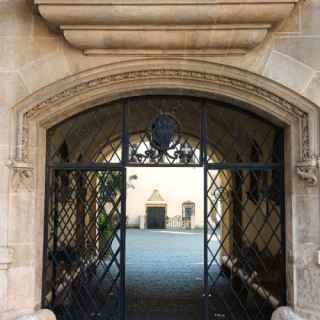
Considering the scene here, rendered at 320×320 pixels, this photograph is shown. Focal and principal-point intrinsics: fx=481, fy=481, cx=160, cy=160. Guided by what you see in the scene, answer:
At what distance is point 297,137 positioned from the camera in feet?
13.9

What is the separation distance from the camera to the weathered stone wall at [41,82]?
4.10 meters

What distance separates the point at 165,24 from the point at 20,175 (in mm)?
1784

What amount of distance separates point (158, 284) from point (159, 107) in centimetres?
410

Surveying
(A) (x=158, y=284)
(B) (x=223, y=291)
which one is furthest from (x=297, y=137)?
(A) (x=158, y=284)

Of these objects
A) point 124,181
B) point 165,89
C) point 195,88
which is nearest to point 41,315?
point 124,181

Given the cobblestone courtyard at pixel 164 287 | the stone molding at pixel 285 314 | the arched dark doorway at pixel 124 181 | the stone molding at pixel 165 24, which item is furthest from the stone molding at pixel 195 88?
the cobblestone courtyard at pixel 164 287

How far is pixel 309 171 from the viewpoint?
4.06 metres

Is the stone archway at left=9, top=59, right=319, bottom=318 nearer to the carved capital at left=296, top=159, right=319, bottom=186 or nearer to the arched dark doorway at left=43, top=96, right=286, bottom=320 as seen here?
the carved capital at left=296, top=159, right=319, bottom=186

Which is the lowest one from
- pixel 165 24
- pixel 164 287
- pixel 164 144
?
pixel 164 287

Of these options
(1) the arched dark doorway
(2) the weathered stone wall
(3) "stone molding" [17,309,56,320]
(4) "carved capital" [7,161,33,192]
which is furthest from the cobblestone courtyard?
(4) "carved capital" [7,161,33,192]

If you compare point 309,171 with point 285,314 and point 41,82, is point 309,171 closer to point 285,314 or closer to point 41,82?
point 285,314

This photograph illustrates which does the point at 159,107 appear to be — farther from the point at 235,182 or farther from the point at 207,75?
the point at 235,182

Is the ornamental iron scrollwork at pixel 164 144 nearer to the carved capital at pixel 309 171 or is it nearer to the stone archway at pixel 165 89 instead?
the stone archway at pixel 165 89

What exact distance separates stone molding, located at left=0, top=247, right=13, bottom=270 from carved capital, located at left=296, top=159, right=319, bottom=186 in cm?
257
